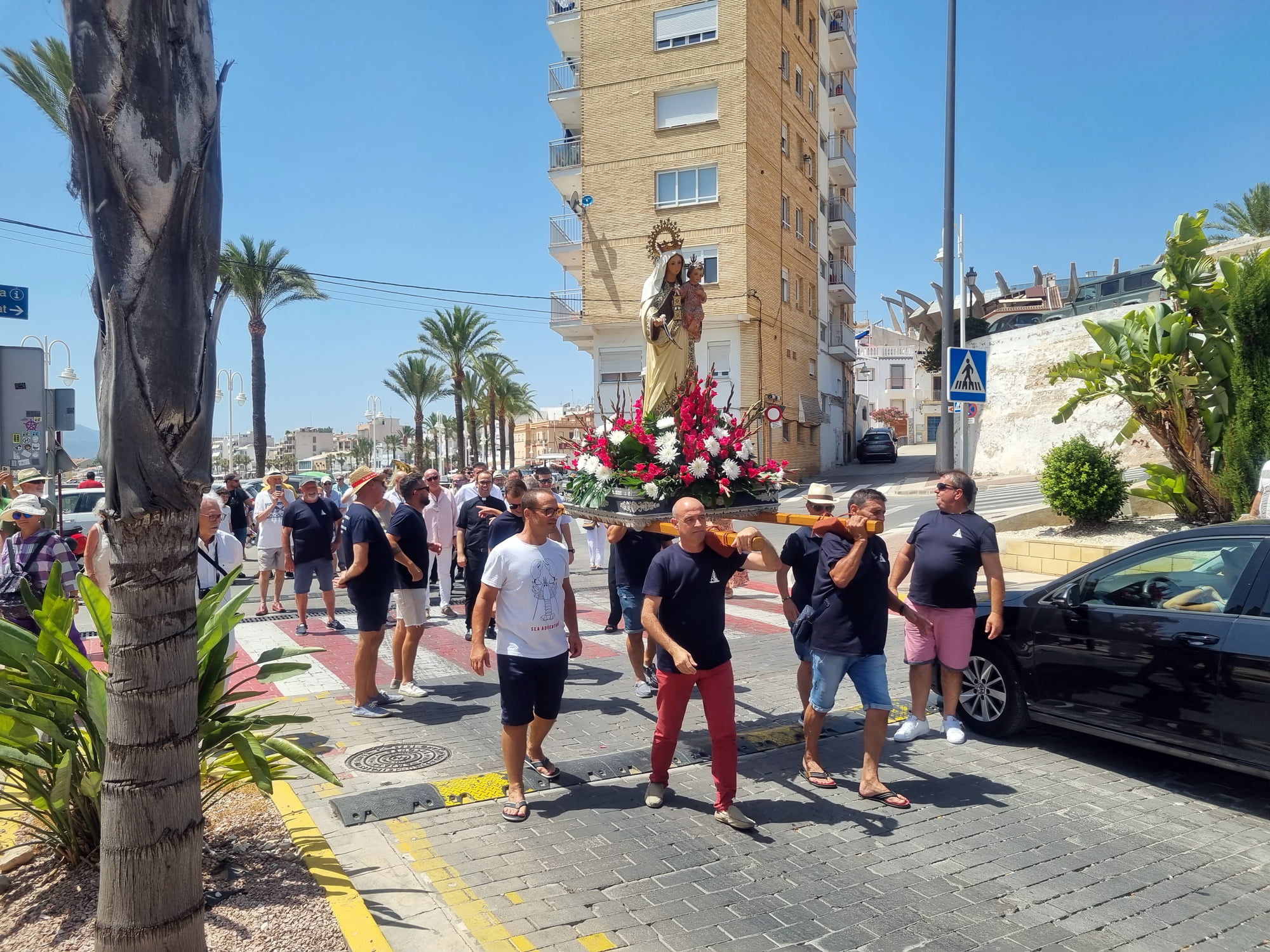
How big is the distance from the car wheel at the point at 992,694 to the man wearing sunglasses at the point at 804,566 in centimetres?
134

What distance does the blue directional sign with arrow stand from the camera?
9461 millimetres

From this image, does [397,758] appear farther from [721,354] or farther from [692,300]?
[721,354]

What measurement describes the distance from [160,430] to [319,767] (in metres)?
2.10

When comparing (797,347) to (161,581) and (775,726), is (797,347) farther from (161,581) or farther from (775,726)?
(161,581)

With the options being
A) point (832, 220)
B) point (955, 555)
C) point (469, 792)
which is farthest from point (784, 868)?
point (832, 220)

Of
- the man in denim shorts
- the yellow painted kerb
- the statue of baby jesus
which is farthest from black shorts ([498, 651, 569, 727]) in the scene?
the statue of baby jesus

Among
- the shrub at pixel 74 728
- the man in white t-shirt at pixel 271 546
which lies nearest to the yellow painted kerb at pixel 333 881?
the shrub at pixel 74 728

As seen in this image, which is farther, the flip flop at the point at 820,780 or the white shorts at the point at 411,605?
the white shorts at the point at 411,605

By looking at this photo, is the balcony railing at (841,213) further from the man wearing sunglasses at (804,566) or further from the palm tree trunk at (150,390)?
the palm tree trunk at (150,390)

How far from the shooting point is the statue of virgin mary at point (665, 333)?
24.8ft

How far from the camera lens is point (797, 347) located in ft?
124

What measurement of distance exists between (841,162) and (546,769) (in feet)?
140

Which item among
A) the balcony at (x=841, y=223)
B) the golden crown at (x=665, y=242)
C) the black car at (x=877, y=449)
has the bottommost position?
the black car at (x=877, y=449)

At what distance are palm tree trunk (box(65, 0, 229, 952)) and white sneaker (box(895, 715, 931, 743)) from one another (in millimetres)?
4815
